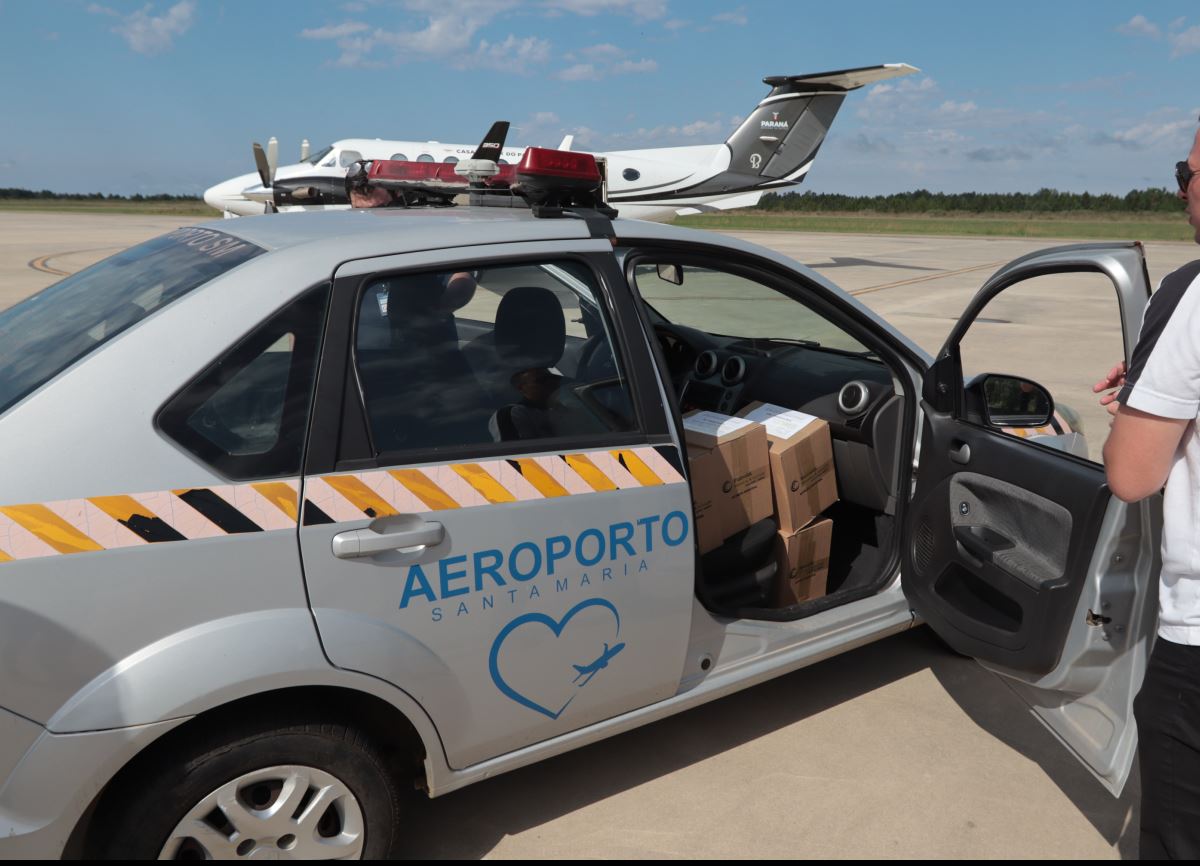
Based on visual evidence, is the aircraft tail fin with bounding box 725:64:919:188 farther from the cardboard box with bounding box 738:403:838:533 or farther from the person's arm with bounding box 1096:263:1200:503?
the person's arm with bounding box 1096:263:1200:503

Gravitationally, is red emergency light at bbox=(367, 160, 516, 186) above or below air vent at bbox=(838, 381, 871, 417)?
above

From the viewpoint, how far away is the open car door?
2.27 m

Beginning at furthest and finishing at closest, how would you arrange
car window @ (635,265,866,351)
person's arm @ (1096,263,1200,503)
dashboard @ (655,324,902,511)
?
1. car window @ (635,265,866,351)
2. dashboard @ (655,324,902,511)
3. person's arm @ (1096,263,1200,503)

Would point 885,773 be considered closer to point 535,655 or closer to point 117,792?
point 535,655

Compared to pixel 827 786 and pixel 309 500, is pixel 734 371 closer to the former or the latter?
pixel 827 786

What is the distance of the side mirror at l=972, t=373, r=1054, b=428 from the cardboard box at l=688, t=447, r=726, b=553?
99 cm

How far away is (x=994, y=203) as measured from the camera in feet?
223

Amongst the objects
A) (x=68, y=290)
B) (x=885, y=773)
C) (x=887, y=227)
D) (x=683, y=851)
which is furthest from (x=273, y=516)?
(x=887, y=227)

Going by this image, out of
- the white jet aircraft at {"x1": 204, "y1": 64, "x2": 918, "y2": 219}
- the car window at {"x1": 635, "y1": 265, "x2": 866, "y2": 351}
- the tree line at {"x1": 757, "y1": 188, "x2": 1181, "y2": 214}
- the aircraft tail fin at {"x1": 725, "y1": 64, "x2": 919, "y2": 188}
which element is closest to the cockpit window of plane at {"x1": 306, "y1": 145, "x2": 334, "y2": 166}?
the white jet aircraft at {"x1": 204, "y1": 64, "x2": 918, "y2": 219}

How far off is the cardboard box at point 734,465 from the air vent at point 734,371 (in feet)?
2.36

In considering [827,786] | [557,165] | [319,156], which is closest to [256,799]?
[827,786]

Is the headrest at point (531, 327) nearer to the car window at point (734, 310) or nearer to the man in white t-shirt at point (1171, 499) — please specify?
the car window at point (734, 310)

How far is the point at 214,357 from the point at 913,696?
276 cm

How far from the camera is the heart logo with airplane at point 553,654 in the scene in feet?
7.63
